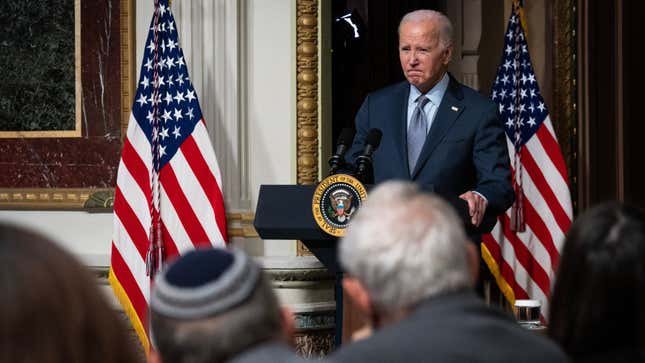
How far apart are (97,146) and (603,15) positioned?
9.11ft

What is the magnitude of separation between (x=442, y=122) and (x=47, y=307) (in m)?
2.99

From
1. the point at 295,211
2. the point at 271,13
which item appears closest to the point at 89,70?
the point at 271,13

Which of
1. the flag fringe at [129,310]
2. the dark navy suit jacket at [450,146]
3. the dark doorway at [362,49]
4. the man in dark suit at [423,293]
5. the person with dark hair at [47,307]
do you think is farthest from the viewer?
the dark doorway at [362,49]

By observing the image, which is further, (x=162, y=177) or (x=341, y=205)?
(x=162, y=177)

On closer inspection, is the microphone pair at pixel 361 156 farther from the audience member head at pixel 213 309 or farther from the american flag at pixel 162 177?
the audience member head at pixel 213 309

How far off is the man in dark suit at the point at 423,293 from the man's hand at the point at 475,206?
199cm

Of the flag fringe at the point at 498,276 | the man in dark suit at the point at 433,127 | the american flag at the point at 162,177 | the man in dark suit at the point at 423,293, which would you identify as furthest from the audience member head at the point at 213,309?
the flag fringe at the point at 498,276

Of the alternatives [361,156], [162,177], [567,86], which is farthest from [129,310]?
[567,86]

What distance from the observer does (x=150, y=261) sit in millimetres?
5383

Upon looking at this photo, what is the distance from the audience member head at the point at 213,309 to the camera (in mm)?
1489

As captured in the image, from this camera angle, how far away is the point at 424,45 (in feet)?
13.4

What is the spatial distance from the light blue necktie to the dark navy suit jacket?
0.14 feet

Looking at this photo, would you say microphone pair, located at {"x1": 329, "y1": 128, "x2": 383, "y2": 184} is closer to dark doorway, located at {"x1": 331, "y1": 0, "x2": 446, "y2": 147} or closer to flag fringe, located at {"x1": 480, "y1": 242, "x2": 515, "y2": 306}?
flag fringe, located at {"x1": 480, "y1": 242, "x2": 515, "y2": 306}

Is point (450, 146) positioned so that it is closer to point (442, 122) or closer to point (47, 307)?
point (442, 122)
